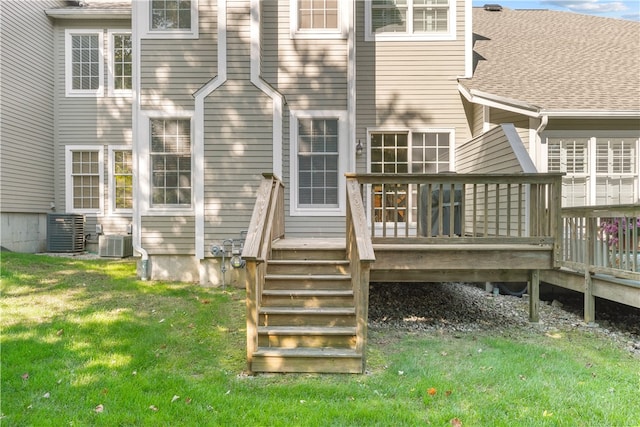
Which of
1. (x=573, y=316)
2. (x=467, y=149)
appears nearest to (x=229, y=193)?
(x=467, y=149)

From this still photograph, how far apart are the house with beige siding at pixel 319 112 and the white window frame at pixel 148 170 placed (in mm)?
23

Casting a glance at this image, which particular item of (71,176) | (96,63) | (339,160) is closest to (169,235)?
(339,160)

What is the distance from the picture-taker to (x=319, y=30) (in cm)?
820

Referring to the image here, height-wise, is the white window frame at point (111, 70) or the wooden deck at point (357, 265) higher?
the white window frame at point (111, 70)

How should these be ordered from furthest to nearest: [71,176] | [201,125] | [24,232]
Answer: [71,176]
[24,232]
[201,125]

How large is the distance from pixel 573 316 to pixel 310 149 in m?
4.90

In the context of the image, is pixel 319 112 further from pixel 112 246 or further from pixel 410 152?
pixel 112 246

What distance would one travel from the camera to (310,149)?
8.21 metres

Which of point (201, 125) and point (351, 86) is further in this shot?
point (351, 86)

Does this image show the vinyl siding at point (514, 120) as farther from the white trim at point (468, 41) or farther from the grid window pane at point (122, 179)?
the grid window pane at point (122, 179)

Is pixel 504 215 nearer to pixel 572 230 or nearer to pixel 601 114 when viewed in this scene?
pixel 572 230

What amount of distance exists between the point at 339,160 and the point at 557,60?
539cm

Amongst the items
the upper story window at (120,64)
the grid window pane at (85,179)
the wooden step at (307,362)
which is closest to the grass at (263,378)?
the wooden step at (307,362)

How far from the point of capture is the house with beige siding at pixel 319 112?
7906 millimetres
